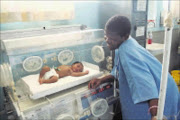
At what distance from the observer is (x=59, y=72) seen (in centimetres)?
121

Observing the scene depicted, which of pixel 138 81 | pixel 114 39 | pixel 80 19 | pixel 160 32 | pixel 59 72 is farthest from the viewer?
pixel 160 32

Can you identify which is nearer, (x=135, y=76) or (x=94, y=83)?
(x=135, y=76)

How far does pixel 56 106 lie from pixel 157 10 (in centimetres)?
243

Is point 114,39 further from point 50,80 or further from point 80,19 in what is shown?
point 80,19

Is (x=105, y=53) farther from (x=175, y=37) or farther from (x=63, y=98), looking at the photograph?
(x=175, y=37)

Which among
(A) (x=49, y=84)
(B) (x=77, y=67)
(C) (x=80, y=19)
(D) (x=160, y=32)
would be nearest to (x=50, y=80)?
(A) (x=49, y=84)

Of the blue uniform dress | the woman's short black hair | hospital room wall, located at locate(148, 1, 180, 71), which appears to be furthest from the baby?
hospital room wall, located at locate(148, 1, 180, 71)

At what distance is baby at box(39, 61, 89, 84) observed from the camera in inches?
44.2

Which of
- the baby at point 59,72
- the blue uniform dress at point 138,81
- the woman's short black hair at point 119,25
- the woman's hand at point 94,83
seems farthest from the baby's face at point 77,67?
the woman's short black hair at point 119,25

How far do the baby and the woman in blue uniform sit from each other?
0.15 m

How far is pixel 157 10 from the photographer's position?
2.68m

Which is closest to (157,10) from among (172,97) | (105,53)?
(105,53)

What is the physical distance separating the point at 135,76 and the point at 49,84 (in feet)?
1.90

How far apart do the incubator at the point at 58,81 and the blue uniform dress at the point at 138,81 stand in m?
0.21
